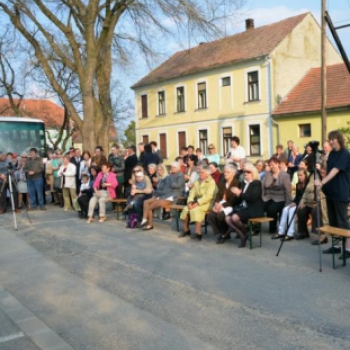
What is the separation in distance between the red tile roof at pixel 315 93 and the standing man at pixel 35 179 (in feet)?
63.1

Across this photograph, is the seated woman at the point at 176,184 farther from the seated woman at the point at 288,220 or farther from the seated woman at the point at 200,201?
the seated woman at the point at 288,220

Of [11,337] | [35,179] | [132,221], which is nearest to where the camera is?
[11,337]

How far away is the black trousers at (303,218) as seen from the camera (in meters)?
9.24

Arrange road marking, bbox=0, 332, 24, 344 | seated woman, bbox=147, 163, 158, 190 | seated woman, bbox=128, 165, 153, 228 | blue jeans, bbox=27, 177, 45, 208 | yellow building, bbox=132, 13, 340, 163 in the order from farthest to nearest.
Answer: yellow building, bbox=132, 13, 340, 163 → blue jeans, bbox=27, 177, 45, 208 → seated woman, bbox=147, 163, 158, 190 → seated woman, bbox=128, 165, 153, 228 → road marking, bbox=0, 332, 24, 344

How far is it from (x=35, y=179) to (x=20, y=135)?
4818mm

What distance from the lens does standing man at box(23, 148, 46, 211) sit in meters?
15.2

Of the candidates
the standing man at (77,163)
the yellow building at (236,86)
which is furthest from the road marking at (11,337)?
the yellow building at (236,86)

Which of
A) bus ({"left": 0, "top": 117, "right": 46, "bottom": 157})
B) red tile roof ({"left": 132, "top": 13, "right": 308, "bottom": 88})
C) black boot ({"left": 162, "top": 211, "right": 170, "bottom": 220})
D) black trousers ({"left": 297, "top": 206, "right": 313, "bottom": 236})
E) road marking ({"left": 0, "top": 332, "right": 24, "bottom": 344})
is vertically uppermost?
red tile roof ({"left": 132, "top": 13, "right": 308, "bottom": 88})

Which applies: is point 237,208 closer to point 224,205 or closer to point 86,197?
point 224,205

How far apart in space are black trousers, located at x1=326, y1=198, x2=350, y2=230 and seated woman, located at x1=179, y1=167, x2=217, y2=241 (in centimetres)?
258

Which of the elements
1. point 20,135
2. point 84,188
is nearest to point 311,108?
point 20,135

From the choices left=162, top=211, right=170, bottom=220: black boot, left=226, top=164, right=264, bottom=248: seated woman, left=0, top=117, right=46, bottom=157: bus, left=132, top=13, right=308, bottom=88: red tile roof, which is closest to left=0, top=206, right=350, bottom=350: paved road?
left=226, top=164, right=264, bottom=248: seated woman

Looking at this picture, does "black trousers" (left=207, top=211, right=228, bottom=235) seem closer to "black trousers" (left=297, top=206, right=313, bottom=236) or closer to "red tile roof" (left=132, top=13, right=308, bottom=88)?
"black trousers" (left=297, top=206, right=313, bottom=236)

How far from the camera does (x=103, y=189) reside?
1298 centimetres
